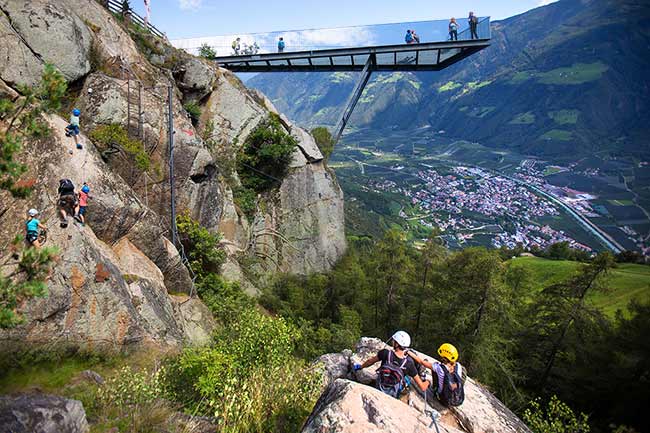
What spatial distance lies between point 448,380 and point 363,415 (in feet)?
10.4

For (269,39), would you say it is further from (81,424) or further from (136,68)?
(81,424)

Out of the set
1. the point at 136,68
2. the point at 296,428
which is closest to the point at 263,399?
the point at 296,428

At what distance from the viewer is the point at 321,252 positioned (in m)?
33.8

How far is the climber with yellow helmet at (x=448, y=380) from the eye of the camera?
8039 mm

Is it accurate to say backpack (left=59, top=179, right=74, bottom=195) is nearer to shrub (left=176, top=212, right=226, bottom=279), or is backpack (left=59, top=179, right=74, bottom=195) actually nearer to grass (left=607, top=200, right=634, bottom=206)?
shrub (left=176, top=212, right=226, bottom=279)

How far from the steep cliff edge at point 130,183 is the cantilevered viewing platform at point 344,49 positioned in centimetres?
420

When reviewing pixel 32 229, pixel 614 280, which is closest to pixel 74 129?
pixel 32 229

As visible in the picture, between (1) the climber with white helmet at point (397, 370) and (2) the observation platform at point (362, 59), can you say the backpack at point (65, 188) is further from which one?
(2) the observation platform at point (362, 59)

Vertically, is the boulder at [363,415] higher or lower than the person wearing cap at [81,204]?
lower

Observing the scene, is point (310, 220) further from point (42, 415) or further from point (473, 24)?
point (42, 415)

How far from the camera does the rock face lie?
5.86 m

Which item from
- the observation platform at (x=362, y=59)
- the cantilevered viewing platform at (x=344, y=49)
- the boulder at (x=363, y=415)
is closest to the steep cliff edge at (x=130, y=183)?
the observation platform at (x=362, y=59)

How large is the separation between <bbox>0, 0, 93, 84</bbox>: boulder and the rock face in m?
19.3

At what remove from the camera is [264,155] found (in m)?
29.1
